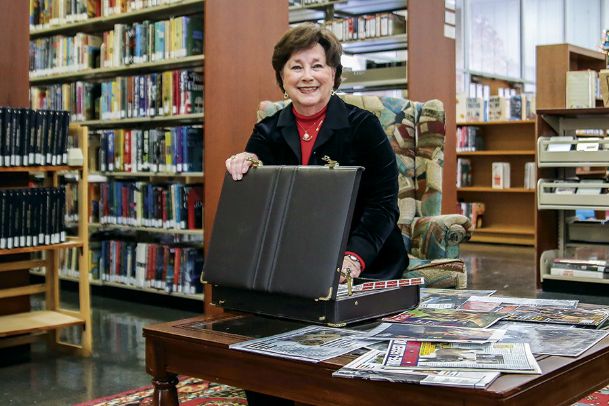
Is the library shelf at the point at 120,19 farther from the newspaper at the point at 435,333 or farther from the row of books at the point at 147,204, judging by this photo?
the newspaper at the point at 435,333

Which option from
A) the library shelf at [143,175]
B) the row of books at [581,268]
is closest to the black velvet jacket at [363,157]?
the library shelf at [143,175]

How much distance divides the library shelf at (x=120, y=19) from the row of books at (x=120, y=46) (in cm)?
6

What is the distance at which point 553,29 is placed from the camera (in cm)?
1166

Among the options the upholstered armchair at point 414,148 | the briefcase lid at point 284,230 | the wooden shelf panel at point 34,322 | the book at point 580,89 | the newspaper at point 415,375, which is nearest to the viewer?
the newspaper at point 415,375

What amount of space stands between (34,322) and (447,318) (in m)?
2.35

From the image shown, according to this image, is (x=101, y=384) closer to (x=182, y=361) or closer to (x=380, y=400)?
(x=182, y=361)

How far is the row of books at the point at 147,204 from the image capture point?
4.48 m

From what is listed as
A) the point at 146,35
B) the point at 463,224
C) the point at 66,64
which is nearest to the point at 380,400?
the point at 463,224

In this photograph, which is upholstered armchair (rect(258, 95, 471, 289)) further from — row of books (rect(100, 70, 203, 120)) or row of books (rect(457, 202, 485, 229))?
row of books (rect(457, 202, 485, 229))

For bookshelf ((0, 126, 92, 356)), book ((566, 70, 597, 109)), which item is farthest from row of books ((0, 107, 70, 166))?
book ((566, 70, 597, 109))

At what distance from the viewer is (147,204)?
184 inches

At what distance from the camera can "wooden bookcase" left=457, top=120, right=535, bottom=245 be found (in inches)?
308

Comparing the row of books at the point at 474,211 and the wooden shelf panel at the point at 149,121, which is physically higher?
the wooden shelf panel at the point at 149,121

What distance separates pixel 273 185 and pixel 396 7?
437 cm
